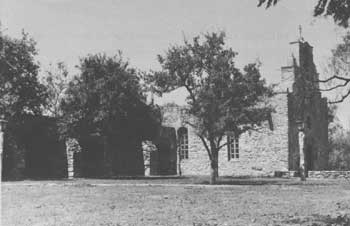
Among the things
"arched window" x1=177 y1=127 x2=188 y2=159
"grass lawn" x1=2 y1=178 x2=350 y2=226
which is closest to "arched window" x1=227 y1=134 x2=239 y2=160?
"arched window" x1=177 y1=127 x2=188 y2=159

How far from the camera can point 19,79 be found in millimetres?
30172

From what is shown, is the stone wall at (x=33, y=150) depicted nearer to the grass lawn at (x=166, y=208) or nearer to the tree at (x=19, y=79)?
the tree at (x=19, y=79)

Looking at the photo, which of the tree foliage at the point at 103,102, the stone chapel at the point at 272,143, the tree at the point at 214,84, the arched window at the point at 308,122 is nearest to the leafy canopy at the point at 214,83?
the tree at the point at 214,84

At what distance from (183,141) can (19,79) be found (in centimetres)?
1543

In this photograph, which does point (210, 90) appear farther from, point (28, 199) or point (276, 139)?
point (276, 139)

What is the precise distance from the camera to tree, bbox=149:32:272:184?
24719 mm

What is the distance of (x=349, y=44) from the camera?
18.2 metres

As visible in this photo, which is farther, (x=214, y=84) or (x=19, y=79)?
(x=19, y=79)

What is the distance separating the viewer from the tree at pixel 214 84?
24719 millimetres

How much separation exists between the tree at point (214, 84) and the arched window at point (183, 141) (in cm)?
1548

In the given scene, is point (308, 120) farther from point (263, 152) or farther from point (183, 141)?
point (183, 141)

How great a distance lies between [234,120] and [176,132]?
17.2m

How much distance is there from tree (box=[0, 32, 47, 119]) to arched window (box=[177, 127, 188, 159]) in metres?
12.9

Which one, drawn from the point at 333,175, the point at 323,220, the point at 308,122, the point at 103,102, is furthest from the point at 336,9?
the point at 308,122
